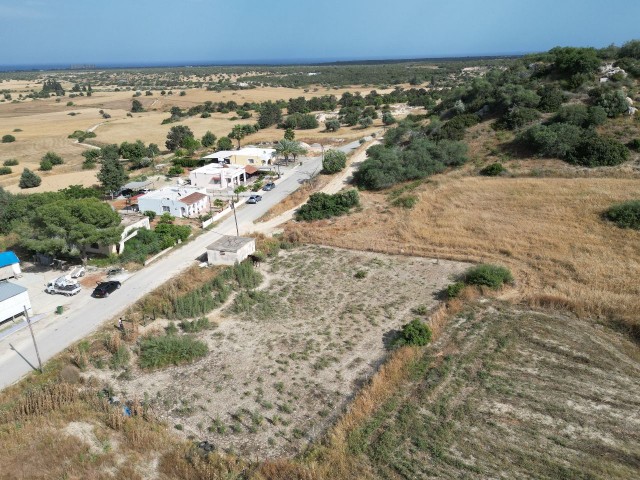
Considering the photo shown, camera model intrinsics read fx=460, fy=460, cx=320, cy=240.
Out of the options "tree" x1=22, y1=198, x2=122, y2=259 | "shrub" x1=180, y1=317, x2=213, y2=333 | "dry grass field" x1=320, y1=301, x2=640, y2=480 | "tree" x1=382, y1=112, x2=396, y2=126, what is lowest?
"dry grass field" x1=320, y1=301, x2=640, y2=480

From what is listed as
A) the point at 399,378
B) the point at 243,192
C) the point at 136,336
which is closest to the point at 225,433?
the point at 399,378

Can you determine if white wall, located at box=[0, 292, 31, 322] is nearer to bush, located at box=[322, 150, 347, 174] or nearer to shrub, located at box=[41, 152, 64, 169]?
bush, located at box=[322, 150, 347, 174]

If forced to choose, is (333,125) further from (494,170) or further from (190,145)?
(494,170)

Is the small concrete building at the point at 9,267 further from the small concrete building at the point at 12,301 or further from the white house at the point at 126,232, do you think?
the small concrete building at the point at 12,301

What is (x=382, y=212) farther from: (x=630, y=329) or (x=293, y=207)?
(x=630, y=329)

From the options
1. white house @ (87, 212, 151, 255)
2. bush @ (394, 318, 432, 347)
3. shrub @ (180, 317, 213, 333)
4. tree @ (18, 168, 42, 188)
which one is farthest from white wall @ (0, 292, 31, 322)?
tree @ (18, 168, 42, 188)
